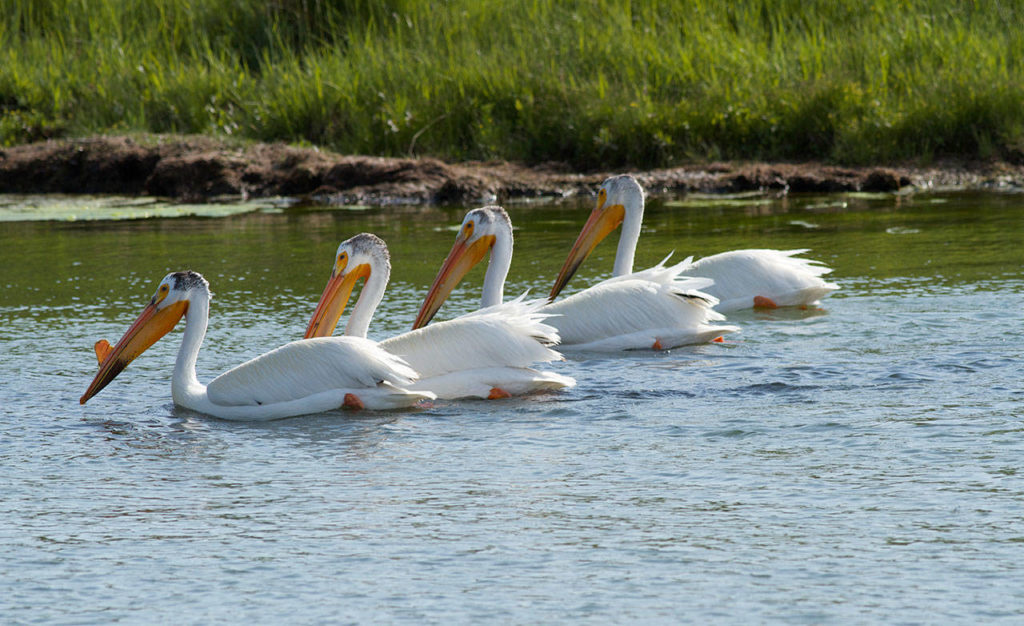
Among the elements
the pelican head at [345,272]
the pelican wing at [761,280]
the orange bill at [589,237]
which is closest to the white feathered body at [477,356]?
the pelican head at [345,272]

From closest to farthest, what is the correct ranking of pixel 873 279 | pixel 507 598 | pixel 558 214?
pixel 507 598 → pixel 873 279 → pixel 558 214

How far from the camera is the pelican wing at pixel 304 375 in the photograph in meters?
5.29

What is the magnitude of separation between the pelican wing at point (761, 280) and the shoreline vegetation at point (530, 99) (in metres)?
5.74

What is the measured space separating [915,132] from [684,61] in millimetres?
2411

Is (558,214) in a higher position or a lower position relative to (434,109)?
lower

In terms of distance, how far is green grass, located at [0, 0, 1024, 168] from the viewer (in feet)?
45.6

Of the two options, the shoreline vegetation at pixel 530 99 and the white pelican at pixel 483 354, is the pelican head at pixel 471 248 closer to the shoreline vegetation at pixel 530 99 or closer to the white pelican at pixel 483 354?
the white pelican at pixel 483 354

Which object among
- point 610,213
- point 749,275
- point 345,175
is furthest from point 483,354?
point 345,175

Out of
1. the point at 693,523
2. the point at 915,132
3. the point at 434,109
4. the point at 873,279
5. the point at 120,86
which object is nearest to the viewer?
the point at 693,523

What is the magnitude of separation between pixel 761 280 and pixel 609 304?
48.0 inches

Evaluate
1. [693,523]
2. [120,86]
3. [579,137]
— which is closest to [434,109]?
[579,137]

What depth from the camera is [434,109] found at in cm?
1489

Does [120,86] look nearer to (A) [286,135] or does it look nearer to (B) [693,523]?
(A) [286,135]

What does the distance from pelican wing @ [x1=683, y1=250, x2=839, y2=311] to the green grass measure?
669 cm
